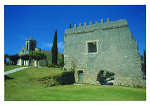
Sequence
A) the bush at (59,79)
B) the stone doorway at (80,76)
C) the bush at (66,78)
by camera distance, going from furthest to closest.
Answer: the stone doorway at (80,76)
the bush at (66,78)
the bush at (59,79)

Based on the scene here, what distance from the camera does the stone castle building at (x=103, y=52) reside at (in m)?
13.1

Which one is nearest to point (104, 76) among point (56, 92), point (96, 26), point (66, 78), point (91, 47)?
point (91, 47)

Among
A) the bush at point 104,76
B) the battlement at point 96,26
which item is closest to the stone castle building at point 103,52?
the battlement at point 96,26

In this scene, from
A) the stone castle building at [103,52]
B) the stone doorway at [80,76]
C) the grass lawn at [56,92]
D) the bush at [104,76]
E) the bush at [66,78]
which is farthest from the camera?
the stone doorway at [80,76]

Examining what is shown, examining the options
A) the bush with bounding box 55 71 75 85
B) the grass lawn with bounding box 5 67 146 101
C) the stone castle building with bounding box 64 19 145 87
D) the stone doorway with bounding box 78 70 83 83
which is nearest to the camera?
the grass lawn with bounding box 5 67 146 101

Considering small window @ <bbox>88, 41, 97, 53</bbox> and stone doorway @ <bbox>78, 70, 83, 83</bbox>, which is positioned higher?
small window @ <bbox>88, 41, 97, 53</bbox>

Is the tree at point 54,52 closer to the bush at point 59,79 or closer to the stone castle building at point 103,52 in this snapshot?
the stone castle building at point 103,52

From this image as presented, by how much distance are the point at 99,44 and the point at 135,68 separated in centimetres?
440

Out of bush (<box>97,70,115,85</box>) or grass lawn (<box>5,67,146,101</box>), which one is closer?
grass lawn (<box>5,67,146,101</box>)

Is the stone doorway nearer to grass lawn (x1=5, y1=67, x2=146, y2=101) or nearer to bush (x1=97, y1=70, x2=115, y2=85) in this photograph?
bush (x1=97, y1=70, x2=115, y2=85)

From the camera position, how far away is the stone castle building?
13096 millimetres

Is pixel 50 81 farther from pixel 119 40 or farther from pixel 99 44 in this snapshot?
pixel 119 40

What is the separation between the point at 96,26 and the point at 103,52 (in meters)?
3.16

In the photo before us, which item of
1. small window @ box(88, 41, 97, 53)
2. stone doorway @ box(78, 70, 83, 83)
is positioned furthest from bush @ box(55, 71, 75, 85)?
small window @ box(88, 41, 97, 53)
